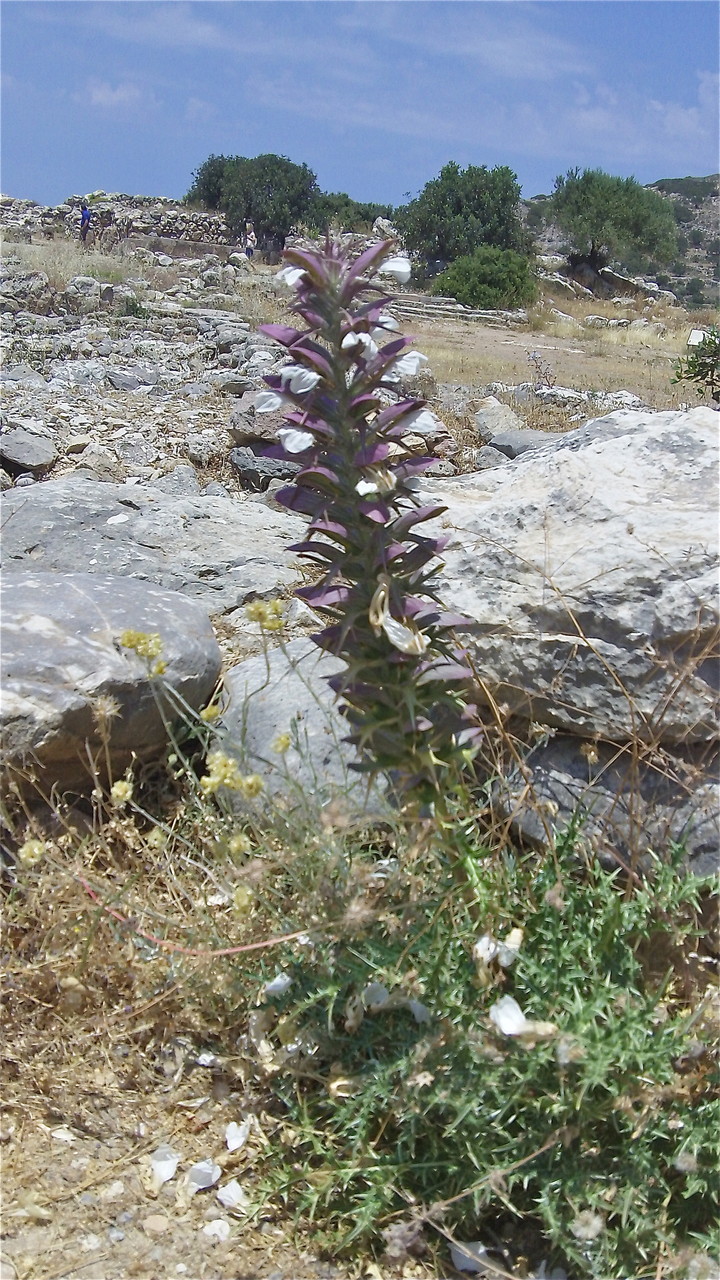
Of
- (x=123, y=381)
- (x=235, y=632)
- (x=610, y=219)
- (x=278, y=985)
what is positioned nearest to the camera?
(x=278, y=985)

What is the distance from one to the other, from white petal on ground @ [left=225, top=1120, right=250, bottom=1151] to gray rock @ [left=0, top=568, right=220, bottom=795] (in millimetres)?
1061

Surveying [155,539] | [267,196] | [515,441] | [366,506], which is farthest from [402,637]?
[267,196]

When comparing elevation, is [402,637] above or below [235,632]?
above

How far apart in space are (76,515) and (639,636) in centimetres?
294

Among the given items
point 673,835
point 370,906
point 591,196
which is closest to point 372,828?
point 370,906

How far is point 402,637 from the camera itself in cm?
194

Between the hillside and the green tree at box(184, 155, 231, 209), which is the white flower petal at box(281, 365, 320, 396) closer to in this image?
the hillside

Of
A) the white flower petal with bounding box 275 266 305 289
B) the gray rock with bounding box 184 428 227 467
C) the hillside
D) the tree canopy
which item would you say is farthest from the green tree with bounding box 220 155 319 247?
the white flower petal with bounding box 275 266 305 289

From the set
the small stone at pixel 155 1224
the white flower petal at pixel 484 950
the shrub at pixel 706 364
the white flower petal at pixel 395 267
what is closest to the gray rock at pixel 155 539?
the white flower petal at pixel 395 267

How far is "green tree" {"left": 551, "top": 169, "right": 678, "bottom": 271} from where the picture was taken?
3703 cm

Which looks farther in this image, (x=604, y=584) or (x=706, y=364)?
(x=706, y=364)

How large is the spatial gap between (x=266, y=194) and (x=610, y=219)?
1427cm

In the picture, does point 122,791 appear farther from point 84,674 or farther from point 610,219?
point 610,219

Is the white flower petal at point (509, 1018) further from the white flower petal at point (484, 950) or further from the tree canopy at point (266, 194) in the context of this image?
the tree canopy at point (266, 194)
